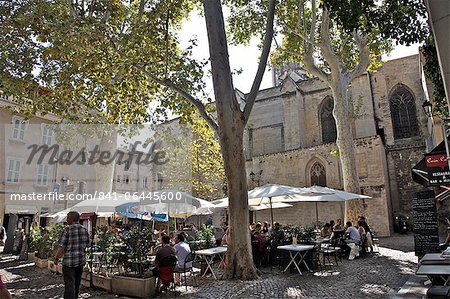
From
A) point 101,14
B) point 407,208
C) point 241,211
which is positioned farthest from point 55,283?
point 407,208

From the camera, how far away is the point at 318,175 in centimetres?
2597

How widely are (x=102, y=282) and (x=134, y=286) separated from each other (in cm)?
129

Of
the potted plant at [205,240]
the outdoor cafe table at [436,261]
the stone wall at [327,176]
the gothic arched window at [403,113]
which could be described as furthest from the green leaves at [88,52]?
the gothic arched window at [403,113]

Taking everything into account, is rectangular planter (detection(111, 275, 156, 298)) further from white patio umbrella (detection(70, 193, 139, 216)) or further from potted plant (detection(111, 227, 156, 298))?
white patio umbrella (detection(70, 193, 139, 216))

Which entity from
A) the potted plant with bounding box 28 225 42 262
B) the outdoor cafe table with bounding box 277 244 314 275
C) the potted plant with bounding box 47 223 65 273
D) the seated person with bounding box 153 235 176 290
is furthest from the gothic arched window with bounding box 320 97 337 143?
the seated person with bounding box 153 235 176 290

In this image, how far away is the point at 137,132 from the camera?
16.3m

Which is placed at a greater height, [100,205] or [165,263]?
[100,205]

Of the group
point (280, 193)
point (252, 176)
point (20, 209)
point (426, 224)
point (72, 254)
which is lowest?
point (72, 254)

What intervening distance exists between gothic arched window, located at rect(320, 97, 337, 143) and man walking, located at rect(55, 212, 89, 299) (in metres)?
27.4

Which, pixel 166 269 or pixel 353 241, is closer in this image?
pixel 166 269

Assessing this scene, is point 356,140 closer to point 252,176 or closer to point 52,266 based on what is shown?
point 252,176

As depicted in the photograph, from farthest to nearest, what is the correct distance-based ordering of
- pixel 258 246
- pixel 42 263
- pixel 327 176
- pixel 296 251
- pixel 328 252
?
1. pixel 327 176
2. pixel 42 263
3. pixel 258 246
4. pixel 328 252
5. pixel 296 251

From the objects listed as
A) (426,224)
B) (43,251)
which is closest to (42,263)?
(43,251)

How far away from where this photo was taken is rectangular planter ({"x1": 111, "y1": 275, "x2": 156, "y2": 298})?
24.5 feet
